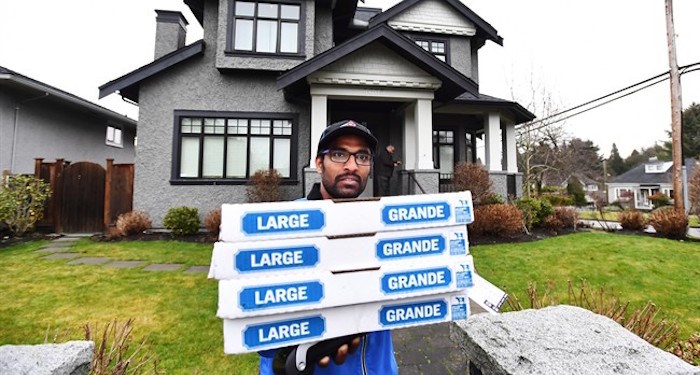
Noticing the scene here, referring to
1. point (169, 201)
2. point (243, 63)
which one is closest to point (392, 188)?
point (243, 63)

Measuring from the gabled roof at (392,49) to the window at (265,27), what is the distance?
1.95 m

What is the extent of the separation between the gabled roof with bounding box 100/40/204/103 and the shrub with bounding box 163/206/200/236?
12.9 ft

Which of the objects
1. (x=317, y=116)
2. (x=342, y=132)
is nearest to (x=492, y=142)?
(x=317, y=116)

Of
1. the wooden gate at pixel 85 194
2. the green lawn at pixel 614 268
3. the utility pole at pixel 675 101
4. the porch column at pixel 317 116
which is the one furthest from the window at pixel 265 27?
the utility pole at pixel 675 101

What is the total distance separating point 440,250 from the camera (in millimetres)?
1267

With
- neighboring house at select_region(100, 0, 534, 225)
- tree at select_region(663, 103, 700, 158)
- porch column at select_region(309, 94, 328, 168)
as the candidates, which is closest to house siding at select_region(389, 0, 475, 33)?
neighboring house at select_region(100, 0, 534, 225)

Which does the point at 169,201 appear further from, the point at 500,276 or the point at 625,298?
the point at 625,298

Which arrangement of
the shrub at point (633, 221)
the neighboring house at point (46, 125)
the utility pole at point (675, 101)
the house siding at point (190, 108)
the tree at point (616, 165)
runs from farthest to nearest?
the tree at point (616, 165)
the neighboring house at point (46, 125)
the utility pole at point (675, 101)
the shrub at point (633, 221)
the house siding at point (190, 108)

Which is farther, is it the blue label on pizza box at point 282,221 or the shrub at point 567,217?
the shrub at point 567,217

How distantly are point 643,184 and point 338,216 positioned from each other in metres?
52.3

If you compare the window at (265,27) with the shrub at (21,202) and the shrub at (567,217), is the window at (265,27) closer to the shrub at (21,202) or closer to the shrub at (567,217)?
the shrub at (21,202)

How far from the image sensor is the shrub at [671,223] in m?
8.55

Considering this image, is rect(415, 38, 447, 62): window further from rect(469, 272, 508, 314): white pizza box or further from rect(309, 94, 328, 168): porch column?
rect(469, 272, 508, 314): white pizza box

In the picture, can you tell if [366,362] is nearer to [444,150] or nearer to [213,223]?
[213,223]
